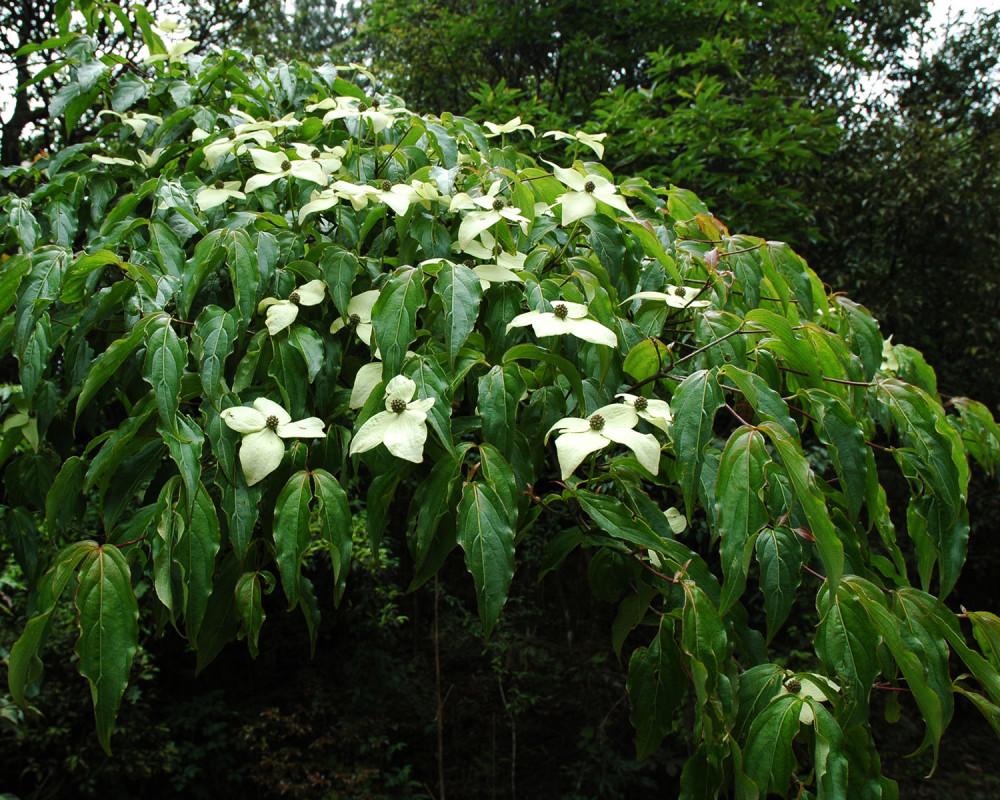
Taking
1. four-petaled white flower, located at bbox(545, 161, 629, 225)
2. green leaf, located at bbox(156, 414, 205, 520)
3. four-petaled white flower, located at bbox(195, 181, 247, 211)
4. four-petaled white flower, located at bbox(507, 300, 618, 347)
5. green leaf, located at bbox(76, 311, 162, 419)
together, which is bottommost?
green leaf, located at bbox(156, 414, 205, 520)

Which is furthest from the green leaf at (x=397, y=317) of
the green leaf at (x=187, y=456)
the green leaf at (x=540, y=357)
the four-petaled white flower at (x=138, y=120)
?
the four-petaled white flower at (x=138, y=120)

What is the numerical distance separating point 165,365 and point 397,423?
274 millimetres

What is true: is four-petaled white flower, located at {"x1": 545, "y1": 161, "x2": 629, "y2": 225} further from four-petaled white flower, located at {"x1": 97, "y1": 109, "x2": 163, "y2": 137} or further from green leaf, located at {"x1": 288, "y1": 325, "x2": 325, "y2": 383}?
four-petaled white flower, located at {"x1": 97, "y1": 109, "x2": 163, "y2": 137}

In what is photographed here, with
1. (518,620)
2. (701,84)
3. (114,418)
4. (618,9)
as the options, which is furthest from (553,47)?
(114,418)

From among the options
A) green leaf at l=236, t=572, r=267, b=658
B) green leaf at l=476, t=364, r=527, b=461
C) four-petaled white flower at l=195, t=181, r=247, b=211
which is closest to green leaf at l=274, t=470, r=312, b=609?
green leaf at l=236, t=572, r=267, b=658

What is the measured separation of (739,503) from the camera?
78cm

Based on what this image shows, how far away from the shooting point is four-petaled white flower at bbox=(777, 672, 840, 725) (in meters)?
0.81

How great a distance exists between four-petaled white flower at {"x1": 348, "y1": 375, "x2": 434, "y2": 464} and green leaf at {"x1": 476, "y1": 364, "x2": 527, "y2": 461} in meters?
0.07

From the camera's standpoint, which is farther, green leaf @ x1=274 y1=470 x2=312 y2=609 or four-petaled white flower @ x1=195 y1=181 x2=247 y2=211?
four-petaled white flower @ x1=195 y1=181 x2=247 y2=211

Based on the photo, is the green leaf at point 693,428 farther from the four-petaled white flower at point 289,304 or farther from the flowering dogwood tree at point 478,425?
the four-petaled white flower at point 289,304

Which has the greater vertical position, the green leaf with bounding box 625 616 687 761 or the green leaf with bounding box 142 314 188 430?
the green leaf with bounding box 142 314 188 430

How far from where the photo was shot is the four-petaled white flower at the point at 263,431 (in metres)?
0.85

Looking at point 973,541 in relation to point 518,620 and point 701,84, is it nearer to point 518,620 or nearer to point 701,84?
point 518,620

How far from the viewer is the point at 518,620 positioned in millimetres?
4277
